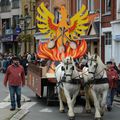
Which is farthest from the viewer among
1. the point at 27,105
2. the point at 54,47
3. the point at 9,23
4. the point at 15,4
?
the point at 9,23

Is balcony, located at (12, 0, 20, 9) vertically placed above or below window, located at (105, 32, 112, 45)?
above

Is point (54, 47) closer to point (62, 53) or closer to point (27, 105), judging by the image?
point (62, 53)

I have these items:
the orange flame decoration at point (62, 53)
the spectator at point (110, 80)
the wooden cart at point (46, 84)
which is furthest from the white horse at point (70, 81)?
the orange flame decoration at point (62, 53)

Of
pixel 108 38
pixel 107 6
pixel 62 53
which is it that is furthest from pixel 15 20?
pixel 62 53

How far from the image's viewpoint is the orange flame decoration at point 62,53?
18016 mm

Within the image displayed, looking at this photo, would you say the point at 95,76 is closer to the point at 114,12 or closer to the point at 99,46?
the point at 114,12

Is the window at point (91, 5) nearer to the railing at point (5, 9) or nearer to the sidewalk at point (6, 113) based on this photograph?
the sidewalk at point (6, 113)

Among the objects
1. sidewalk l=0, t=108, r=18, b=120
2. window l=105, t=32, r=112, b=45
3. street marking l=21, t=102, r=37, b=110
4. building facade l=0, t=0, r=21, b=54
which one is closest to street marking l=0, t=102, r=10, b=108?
street marking l=21, t=102, r=37, b=110

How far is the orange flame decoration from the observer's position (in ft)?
59.1

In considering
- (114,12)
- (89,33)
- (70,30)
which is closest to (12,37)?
(89,33)

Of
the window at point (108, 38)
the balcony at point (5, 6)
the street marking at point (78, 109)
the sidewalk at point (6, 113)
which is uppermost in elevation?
the balcony at point (5, 6)

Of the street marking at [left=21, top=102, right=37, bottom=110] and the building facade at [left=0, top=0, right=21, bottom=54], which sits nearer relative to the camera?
the street marking at [left=21, top=102, right=37, bottom=110]

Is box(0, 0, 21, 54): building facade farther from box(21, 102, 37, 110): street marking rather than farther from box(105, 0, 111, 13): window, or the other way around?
box(21, 102, 37, 110): street marking

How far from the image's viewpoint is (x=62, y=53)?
59.5ft
